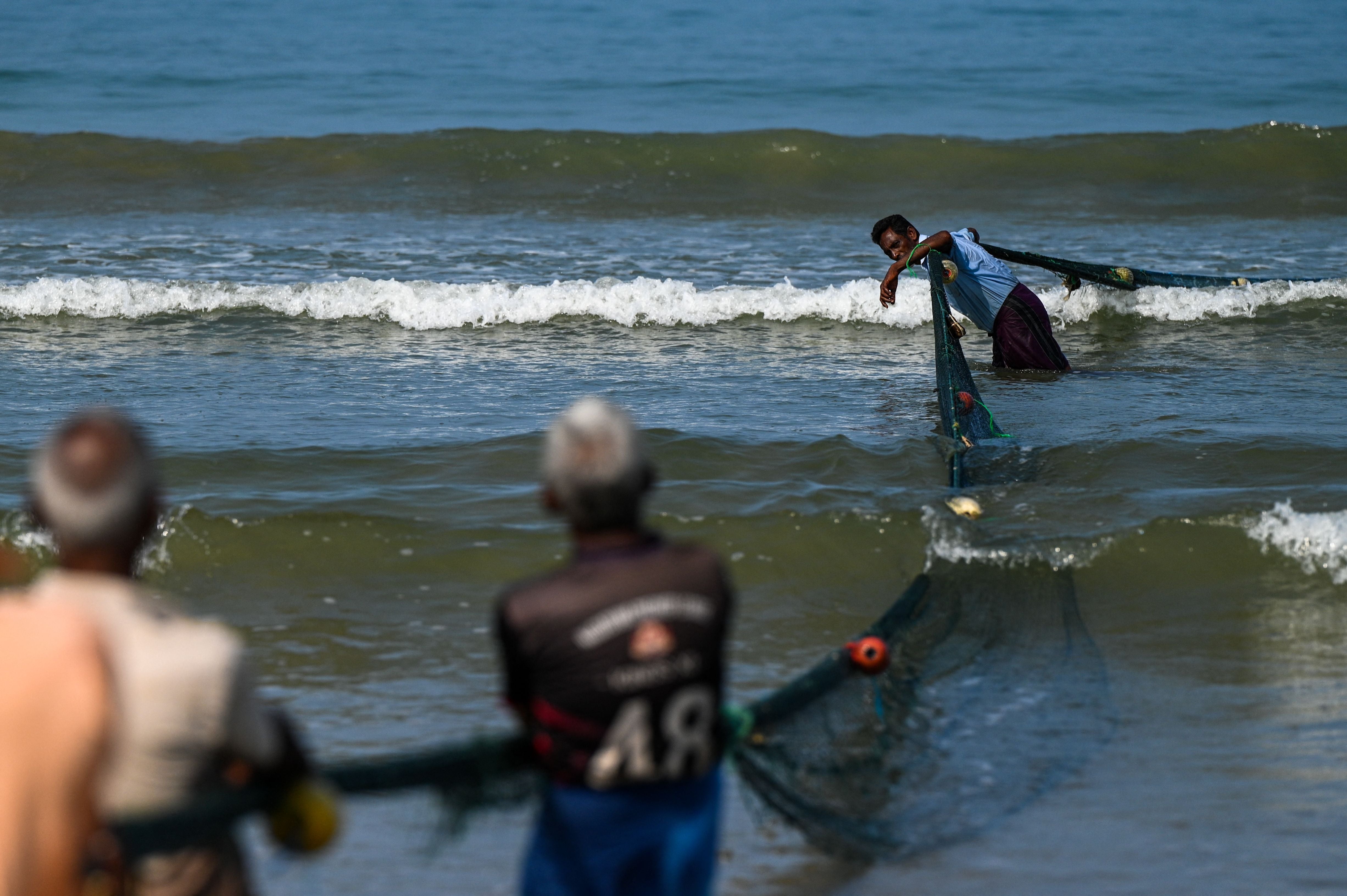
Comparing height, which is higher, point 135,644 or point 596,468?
point 596,468

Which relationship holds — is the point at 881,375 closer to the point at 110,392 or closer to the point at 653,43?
the point at 110,392

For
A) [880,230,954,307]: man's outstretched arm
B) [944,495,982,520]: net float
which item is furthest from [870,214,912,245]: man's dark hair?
[944,495,982,520]: net float

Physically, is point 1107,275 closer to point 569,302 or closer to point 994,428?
point 994,428

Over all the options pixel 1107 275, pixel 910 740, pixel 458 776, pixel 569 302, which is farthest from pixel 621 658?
pixel 569 302

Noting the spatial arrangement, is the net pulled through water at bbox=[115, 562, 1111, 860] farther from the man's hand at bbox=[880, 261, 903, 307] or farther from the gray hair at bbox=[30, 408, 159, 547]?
the man's hand at bbox=[880, 261, 903, 307]

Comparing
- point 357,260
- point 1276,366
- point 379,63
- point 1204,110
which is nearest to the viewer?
point 1276,366

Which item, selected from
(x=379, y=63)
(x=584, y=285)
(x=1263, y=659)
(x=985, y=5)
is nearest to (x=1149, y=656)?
(x=1263, y=659)

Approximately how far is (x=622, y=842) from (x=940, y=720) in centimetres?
233

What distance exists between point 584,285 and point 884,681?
8.56m

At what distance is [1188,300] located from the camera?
40.0 ft

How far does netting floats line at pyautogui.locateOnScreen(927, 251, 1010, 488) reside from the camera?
7113mm

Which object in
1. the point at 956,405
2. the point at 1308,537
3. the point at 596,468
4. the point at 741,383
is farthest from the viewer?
the point at 741,383

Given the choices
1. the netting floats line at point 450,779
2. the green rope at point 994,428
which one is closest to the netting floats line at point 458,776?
the netting floats line at point 450,779

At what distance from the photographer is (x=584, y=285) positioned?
40.7 ft
